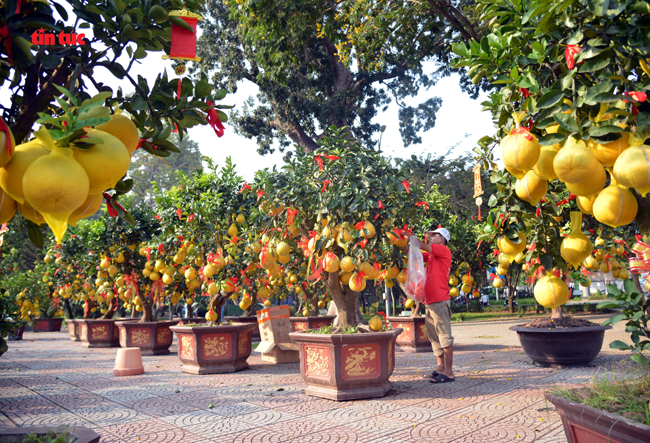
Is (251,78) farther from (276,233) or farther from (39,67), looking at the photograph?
(39,67)

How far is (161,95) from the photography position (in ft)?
5.65

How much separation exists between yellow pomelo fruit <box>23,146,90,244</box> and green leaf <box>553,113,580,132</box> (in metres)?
1.45

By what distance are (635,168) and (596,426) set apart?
161 centimetres

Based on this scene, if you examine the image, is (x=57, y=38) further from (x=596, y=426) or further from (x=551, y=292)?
(x=596, y=426)

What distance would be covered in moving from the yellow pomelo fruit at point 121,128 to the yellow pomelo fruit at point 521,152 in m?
1.28

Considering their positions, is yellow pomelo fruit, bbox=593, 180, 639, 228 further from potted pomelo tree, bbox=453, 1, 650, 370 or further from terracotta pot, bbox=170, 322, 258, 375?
terracotta pot, bbox=170, 322, 258, 375

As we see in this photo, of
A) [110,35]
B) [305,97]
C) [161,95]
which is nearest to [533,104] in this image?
[161,95]

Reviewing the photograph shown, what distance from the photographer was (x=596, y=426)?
7.39 ft

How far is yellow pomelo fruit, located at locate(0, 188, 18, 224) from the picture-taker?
3.81ft

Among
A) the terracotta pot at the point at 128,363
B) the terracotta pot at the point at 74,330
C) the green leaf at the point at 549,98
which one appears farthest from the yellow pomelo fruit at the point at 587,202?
the terracotta pot at the point at 74,330

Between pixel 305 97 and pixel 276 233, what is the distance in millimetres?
14164

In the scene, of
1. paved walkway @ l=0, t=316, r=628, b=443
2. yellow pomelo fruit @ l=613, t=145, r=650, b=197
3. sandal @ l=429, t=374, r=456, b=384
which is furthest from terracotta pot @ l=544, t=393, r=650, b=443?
sandal @ l=429, t=374, r=456, b=384

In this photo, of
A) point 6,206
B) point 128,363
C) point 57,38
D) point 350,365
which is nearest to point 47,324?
point 128,363

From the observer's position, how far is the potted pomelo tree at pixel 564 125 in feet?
4.65
